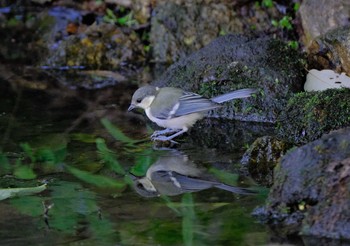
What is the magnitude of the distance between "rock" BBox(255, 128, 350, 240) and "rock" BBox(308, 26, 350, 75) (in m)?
2.84

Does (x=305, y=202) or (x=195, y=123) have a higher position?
(x=305, y=202)

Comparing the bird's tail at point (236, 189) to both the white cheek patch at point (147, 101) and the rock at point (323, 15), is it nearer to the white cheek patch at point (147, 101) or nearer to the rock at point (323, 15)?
the white cheek patch at point (147, 101)

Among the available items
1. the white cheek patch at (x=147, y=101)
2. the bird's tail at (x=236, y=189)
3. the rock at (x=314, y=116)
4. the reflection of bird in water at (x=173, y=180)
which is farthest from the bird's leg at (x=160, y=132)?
the bird's tail at (x=236, y=189)

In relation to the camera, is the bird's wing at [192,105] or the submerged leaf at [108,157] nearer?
the submerged leaf at [108,157]

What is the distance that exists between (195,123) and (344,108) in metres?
1.65

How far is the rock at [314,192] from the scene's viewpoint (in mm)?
4340

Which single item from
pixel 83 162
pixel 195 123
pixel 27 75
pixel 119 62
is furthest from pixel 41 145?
pixel 119 62

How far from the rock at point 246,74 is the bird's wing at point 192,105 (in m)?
0.83

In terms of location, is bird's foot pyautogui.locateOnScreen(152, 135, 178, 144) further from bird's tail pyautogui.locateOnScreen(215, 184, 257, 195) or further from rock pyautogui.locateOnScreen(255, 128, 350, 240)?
rock pyautogui.locateOnScreen(255, 128, 350, 240)

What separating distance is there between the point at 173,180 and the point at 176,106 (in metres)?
1.40

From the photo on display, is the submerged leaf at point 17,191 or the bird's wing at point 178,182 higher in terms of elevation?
the submerged leaf at point 17,191

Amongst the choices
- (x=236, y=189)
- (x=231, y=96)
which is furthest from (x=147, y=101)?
(x=236, y=189)

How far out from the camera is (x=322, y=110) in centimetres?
656

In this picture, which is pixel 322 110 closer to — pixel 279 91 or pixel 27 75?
pixel 279 91
